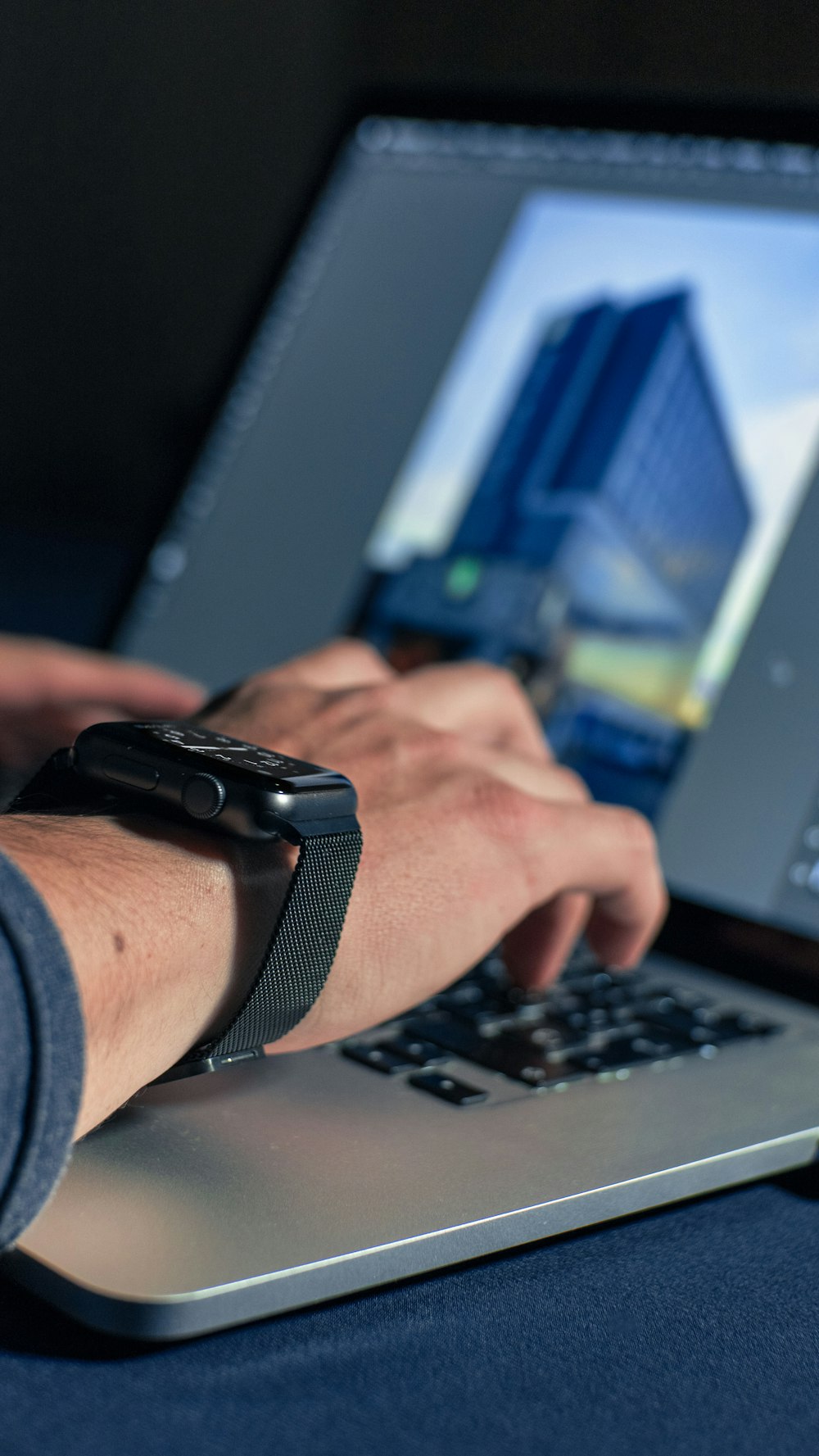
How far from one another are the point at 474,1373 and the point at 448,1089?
12 centimetres

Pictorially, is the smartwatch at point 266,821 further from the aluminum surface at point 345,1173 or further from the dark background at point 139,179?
the dark background at point 139,179

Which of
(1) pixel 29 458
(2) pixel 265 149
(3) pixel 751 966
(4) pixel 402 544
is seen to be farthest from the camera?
(2) pixel 265 149

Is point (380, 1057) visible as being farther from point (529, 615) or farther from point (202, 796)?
point (529, 615)

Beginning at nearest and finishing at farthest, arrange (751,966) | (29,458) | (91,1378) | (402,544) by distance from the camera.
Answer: (91,1378)
(751,966)
(402,544)
(29,458)

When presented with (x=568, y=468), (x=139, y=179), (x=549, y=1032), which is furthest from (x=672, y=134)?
(x=139, y=179)

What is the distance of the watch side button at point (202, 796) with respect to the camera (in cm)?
41

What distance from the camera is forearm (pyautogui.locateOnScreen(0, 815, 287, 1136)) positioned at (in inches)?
13.9

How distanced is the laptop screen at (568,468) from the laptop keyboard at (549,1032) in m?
0.09

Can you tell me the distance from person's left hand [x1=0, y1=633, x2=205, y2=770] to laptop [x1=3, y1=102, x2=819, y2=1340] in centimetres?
11

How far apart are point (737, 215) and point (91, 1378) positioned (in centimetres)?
64

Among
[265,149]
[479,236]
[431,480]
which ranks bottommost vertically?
[431,480]

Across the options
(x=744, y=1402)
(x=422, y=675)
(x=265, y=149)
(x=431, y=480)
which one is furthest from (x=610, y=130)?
(x=265, y=149)

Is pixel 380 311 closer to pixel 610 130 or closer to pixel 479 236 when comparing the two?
pixel 479 236

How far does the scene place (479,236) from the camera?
82cm
